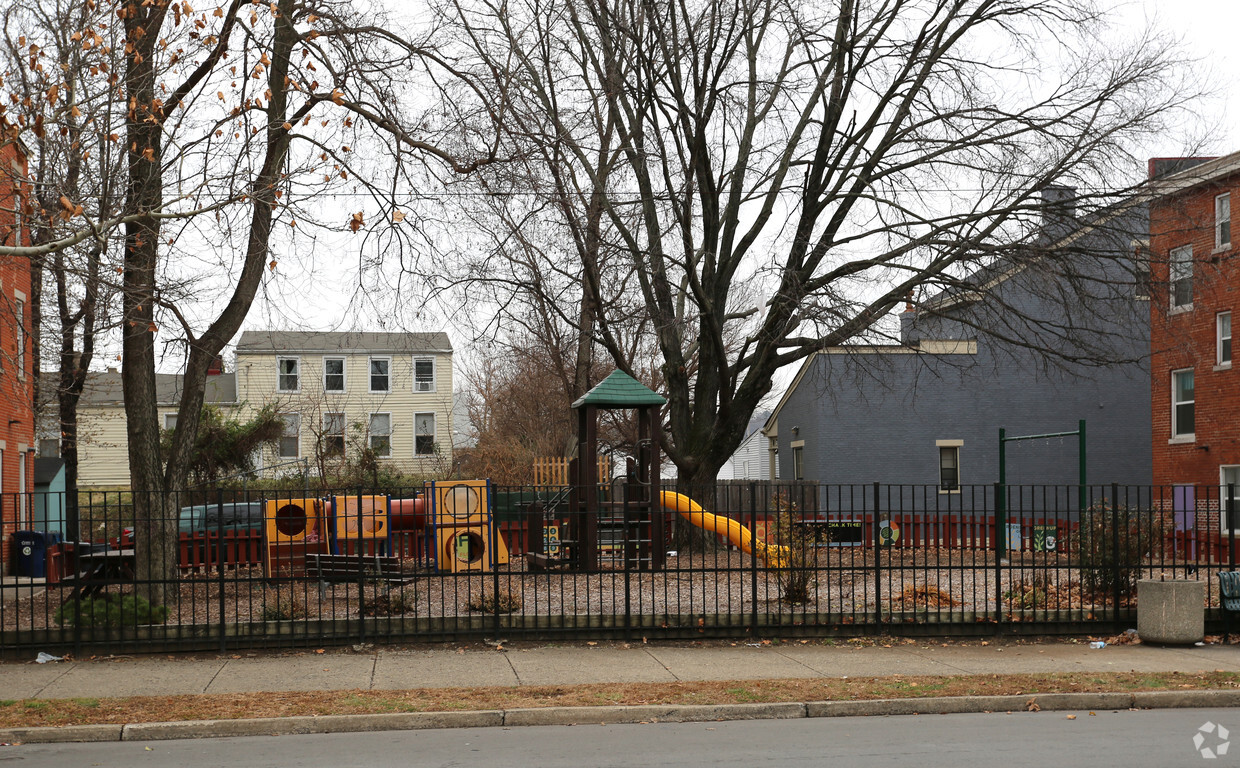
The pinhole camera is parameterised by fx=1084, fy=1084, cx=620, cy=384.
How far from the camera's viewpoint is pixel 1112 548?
46.6ft

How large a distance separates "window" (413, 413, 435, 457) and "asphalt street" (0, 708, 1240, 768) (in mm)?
43857

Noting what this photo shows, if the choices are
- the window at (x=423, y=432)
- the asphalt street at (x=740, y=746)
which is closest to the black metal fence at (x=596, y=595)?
the asphalt street at (x=740, y=746)

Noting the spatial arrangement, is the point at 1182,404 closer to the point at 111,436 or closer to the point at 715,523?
the point at 715,523

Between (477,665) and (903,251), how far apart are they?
511 inches

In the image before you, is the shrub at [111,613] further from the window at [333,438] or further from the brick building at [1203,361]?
the window at [333,438]

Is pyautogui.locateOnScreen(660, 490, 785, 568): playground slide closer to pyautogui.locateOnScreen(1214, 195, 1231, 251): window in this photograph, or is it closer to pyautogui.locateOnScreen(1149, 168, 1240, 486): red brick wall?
pyautogui.locateOnScreen(1149, 168, 1240, 486): red brick wall

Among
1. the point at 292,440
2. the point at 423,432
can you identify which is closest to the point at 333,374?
the point at 292,440

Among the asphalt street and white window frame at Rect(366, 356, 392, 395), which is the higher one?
white window frame at Rect(366, 356, 392, 395)

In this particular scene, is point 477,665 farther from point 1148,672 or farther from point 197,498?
point 197,498

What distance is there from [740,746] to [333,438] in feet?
116

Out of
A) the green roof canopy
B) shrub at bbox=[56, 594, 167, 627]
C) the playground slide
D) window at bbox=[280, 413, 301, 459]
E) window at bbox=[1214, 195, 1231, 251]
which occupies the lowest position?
shrub at bbox=[56, 594, 167, 627]

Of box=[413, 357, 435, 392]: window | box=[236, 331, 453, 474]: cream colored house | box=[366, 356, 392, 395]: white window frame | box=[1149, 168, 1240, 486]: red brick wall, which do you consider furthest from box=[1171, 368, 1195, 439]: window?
box=[366, 356, 392, 395]: white window frame

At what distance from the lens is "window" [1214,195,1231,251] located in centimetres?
2656

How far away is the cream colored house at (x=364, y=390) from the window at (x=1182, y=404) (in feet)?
98.9
